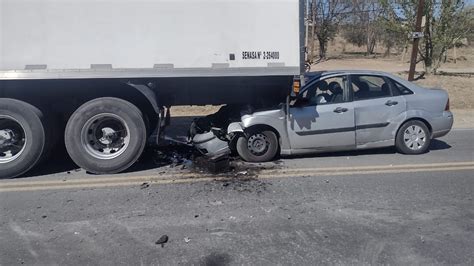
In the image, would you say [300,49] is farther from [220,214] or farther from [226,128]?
[220,214]

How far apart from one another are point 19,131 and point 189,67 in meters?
2.69

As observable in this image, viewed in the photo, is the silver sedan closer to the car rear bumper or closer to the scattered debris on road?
the car rear bumper

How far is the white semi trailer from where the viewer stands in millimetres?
5848

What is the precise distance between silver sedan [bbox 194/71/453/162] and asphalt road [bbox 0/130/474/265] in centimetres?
37

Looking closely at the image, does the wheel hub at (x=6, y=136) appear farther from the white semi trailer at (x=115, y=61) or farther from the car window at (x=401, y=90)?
the car window at (x=401, y=90)

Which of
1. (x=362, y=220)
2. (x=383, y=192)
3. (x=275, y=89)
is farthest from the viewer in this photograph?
(x=275, y=89)

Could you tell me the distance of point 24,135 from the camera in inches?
242

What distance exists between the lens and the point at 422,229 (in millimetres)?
4207

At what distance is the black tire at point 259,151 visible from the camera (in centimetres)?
674

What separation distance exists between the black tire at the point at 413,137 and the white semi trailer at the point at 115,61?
7.25 ft

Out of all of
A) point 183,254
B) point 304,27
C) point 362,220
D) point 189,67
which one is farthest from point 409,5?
point 183,254

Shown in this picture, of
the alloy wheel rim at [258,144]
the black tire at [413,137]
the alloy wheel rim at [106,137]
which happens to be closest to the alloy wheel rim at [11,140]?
the alloy wheel rim at [106,137]

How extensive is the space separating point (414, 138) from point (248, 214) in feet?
12.7

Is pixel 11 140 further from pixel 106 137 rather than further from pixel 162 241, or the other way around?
pixel 162 241
